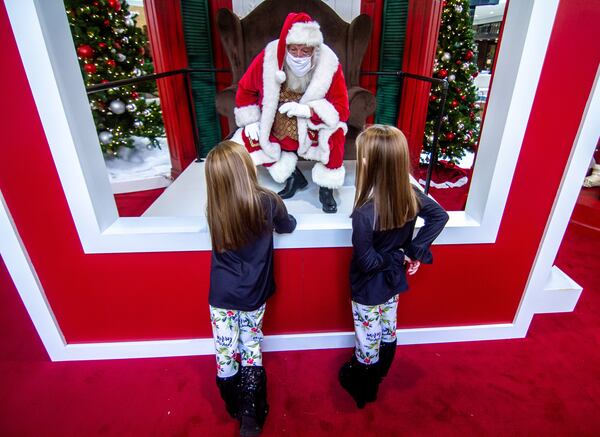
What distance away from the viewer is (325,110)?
6.01ft

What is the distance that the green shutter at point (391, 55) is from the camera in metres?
2.94

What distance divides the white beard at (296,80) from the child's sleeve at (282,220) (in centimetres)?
87

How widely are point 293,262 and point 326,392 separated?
1.83ft

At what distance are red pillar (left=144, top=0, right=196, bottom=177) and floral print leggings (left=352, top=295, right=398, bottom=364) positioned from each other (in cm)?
230

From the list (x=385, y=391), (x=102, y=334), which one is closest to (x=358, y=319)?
(x=385, y=391)

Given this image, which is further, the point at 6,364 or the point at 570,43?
the point at 6,364

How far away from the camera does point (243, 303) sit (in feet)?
4.07

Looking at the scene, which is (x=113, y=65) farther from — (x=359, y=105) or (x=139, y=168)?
(x=359, y=105)

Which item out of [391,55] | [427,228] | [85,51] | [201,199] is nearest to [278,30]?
[391,55]

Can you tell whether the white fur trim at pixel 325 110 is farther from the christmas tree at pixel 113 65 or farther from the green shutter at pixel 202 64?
the christmas tree at pixel 113 65

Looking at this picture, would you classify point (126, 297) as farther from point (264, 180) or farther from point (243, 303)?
point (264, 180)

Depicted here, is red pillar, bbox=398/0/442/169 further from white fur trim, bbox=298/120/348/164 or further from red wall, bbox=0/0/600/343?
red wall, bbox=0/0/600/343

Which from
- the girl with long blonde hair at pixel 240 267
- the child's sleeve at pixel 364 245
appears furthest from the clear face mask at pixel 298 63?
the child's sleeve at pixel 364 245

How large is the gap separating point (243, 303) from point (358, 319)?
1.42ft
